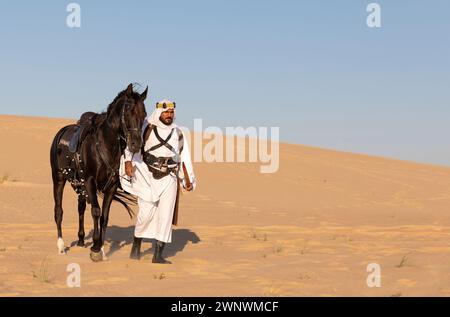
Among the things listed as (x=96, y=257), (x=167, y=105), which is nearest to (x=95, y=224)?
(x=96, y=257)

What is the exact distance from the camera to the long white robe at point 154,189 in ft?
30.0

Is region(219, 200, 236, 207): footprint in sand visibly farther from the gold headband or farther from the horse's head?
the horse's head

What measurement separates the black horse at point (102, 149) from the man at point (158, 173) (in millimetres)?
233

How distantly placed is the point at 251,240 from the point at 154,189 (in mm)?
3605

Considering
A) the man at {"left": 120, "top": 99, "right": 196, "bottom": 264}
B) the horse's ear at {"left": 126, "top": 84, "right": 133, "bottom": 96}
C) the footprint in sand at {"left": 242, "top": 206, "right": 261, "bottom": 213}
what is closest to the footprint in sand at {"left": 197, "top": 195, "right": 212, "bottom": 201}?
the footprint in sand at {"left": 242, "top": 206, "right": 261, "bottom": 213}

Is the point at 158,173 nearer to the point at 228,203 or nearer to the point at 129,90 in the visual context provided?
the point at 129,90

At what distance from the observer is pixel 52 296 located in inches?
261

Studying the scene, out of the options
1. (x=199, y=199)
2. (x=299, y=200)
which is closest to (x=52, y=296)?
(x=199, y=199)

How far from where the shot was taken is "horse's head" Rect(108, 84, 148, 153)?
8.24 m

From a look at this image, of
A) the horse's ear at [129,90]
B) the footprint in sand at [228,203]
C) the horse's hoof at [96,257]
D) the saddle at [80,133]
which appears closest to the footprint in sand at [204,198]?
the footprint in sand at [228,203]

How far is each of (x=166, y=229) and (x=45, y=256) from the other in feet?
6.80

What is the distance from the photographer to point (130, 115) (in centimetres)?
838
